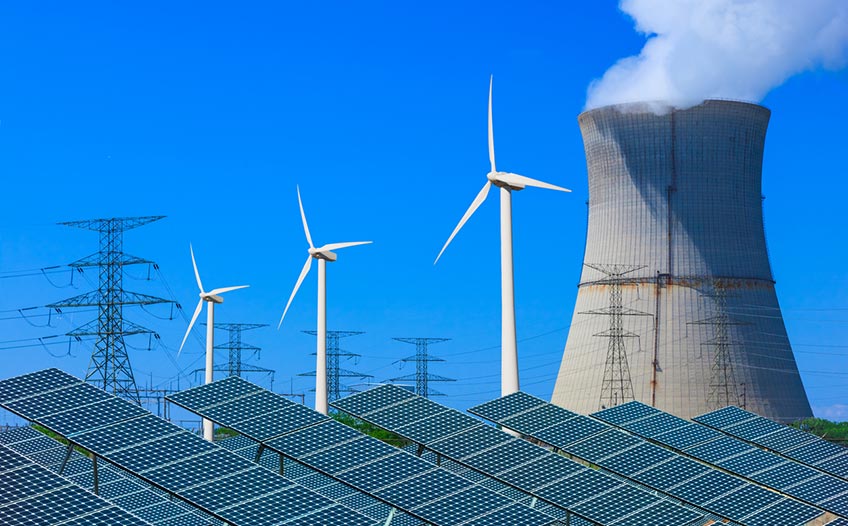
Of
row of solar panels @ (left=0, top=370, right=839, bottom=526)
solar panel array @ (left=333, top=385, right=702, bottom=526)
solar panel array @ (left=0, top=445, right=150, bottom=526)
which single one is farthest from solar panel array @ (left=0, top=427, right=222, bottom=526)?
solar panel array @ (left=333, top=385, right=702, bottom=526)

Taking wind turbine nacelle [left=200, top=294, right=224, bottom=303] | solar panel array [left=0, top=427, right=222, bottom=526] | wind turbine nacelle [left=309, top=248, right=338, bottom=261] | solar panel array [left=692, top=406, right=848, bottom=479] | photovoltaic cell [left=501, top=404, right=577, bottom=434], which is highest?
wind turbine nacelle [left=309, top=248, right=338, bottom=261]

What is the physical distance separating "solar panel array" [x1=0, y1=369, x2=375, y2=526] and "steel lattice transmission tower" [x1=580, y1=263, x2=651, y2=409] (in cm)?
4514

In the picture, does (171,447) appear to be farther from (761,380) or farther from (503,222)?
(761,380)

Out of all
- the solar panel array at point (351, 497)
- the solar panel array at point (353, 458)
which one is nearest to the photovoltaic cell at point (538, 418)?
the solar panel array at point (351, 497)

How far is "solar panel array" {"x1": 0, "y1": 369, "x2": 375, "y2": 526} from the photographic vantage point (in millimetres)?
20986

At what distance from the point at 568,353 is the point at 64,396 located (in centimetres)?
4949

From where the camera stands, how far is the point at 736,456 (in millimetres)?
33656

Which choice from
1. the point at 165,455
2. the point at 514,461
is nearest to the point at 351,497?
the point at 514,461

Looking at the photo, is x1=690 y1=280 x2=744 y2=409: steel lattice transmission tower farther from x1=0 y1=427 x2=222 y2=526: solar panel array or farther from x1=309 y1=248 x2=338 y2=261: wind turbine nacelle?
x1=0 y1=427 x2=222 y2=526: solar panel array

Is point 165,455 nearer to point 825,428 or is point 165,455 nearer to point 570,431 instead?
point 570,431

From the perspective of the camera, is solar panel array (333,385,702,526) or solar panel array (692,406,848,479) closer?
solar panel array (333,385,702,526)

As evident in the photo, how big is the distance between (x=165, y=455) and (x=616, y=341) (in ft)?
158

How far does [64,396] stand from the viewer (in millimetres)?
23828

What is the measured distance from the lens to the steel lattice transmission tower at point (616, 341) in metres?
66.6
